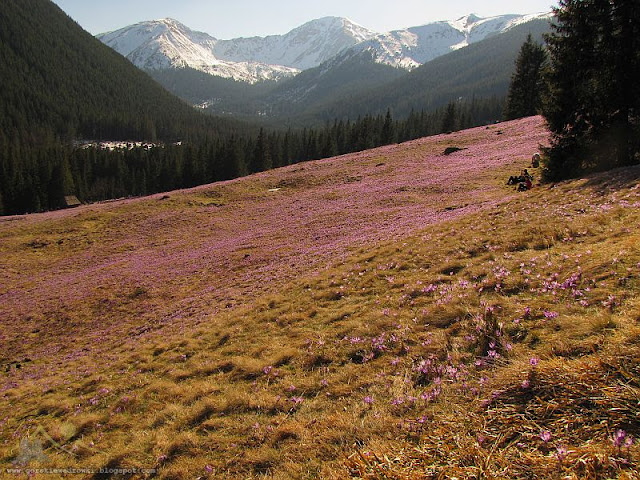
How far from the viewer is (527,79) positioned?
67750 mm

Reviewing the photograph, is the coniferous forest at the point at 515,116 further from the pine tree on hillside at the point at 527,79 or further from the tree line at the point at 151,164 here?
the tree line at the point at 151,164

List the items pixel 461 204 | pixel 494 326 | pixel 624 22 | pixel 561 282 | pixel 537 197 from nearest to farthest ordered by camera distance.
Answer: pixel 494 326, pixel 561 282, pixel 537 197, pixel 624 22, pixel 461 204

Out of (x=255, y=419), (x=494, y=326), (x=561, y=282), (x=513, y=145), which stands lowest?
(x=255, y=419)

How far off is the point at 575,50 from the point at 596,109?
448 cm

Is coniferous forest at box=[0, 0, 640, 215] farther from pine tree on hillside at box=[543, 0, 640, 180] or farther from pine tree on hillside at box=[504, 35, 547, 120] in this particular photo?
pine tree on hillside at box=[504, 35, 547, 120]

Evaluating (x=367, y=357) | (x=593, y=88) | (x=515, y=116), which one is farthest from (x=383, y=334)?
(x=515, y=116)

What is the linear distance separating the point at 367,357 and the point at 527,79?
8106 cm

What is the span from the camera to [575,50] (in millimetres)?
22500

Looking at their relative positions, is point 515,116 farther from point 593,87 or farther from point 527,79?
point 593,87

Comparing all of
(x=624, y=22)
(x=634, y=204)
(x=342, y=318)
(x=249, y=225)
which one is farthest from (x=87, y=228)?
(x=624, y=22)

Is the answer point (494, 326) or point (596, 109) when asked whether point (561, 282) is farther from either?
point (596, 109)

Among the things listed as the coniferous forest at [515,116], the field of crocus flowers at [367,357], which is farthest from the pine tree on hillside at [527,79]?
the field of crocus flowers at [367,357]

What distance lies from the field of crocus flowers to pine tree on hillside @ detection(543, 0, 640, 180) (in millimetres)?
4767

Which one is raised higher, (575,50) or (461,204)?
(575,50)
